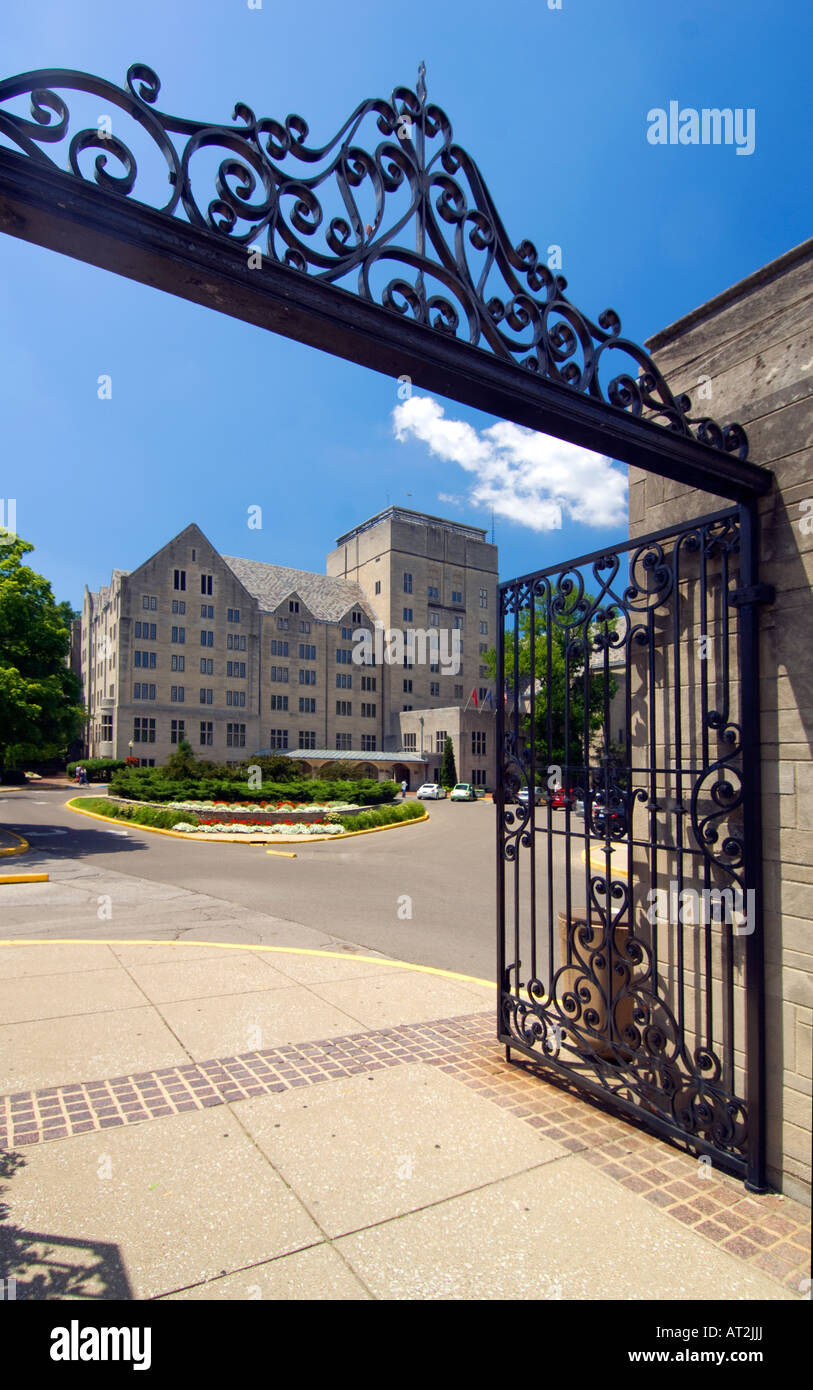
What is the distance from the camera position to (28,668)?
20812 millimetres

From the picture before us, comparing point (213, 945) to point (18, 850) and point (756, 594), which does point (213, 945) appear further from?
point (18, 850)

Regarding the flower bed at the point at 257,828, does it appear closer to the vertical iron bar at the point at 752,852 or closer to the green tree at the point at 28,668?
the green tree at the point at 28,668

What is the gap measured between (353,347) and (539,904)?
452 inches

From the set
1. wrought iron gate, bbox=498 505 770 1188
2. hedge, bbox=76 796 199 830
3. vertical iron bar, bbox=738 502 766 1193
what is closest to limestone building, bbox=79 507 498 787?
hedge, bbox=76 796 199 830

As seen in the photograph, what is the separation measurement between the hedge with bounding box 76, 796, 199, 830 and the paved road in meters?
0.51

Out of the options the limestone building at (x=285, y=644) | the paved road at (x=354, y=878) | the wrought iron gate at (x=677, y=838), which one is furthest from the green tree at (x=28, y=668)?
the limestone building at (x=285, y=644)

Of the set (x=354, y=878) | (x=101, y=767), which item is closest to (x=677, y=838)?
(x=354, y=878)

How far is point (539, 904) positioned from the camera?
514 inches

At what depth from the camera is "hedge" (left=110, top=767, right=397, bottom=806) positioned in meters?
27.3

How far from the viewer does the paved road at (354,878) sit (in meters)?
9.61

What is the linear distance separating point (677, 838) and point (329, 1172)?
2.52 meters

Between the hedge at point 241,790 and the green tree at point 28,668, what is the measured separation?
6.16m

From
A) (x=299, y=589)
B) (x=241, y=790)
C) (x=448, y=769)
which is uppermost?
(x=299, y=589)

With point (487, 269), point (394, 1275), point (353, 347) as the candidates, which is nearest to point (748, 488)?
point (487, 269)
